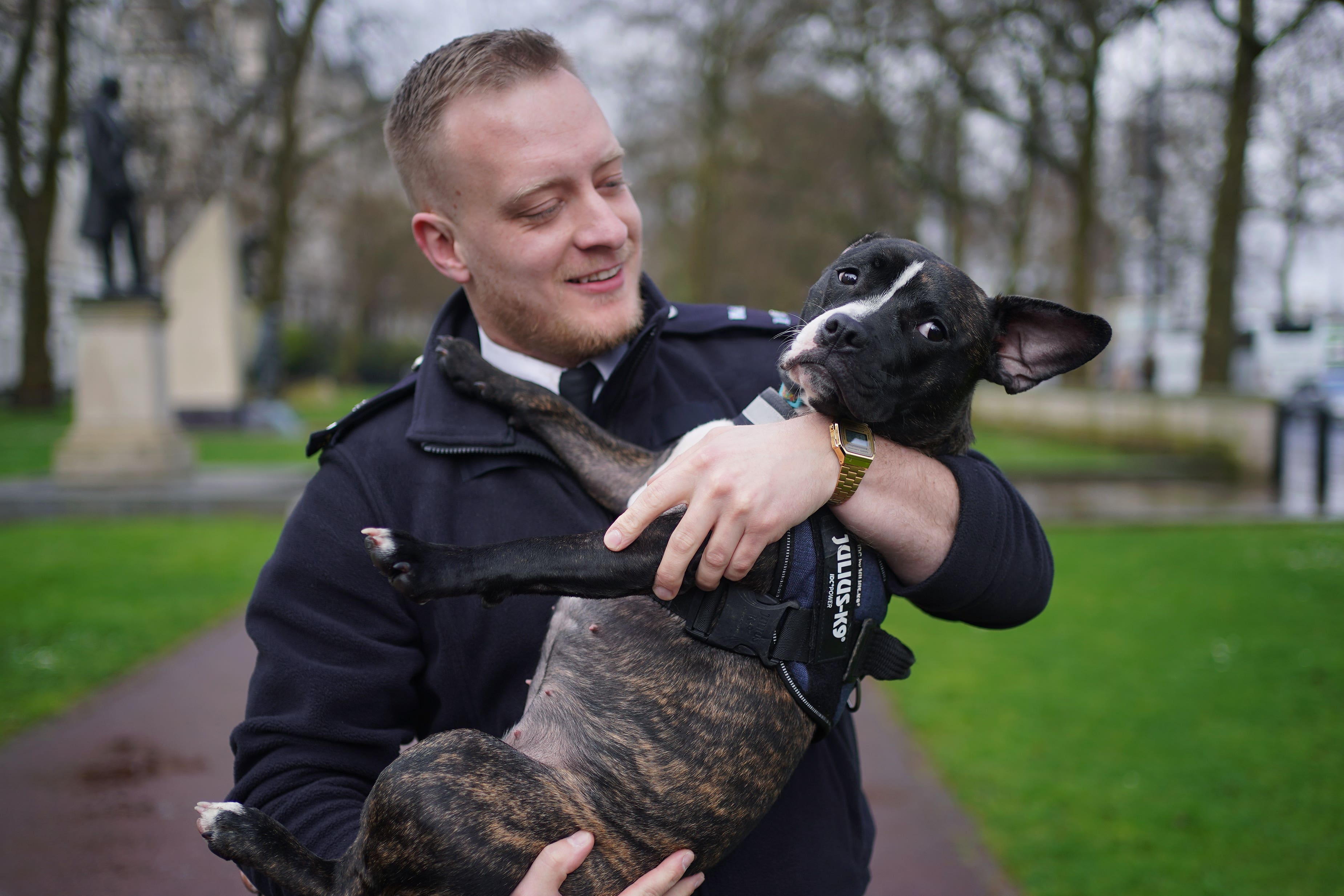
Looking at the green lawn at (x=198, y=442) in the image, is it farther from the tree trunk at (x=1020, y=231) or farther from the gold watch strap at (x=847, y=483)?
the tree trunk at (x=1020, y=231)

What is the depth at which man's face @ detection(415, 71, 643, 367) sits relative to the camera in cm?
224

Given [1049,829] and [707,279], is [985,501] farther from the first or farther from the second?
[707,279]

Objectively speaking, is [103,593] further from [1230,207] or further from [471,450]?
[1230,207]

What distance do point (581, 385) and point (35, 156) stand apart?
25012mm

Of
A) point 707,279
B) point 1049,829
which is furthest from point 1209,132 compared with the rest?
point 1049,829

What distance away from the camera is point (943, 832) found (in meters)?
4.53

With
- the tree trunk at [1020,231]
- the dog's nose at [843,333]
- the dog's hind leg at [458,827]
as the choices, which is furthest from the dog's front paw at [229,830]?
Result: the tree trunk at [1020,231]

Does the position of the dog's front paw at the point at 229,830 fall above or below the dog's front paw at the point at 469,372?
below

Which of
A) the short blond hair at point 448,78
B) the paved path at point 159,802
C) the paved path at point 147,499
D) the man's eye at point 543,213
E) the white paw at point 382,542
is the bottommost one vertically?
the paved path at point 147,499

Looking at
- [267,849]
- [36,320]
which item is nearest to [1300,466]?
[267,849]

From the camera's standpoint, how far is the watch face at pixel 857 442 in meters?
2.11

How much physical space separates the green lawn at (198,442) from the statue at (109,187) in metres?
3.04

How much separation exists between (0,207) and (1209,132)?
116 ft

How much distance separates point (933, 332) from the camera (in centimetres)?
248
